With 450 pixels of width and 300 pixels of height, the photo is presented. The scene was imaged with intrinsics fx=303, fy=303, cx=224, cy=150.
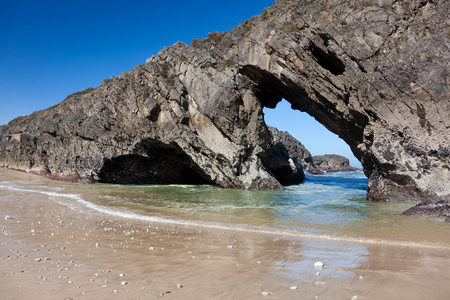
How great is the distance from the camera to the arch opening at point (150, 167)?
30.5m

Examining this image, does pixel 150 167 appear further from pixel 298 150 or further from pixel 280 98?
pixel 298 150

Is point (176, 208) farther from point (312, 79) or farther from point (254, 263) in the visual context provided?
point (312, 79)

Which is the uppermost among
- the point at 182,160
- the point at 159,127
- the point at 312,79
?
the point at 312,79

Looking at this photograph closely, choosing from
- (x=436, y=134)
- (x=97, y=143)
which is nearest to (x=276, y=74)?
(x=436, y=134)

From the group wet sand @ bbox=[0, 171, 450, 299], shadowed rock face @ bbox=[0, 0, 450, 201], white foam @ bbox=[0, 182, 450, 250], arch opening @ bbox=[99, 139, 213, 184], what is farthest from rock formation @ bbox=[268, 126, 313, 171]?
wet sand @ bbox=[0, 171, 450, 299]

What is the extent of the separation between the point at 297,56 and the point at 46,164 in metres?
31.9

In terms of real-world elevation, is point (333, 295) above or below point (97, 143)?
below

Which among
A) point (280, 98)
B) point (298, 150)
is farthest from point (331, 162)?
point (280, 98)

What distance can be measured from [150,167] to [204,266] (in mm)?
26989

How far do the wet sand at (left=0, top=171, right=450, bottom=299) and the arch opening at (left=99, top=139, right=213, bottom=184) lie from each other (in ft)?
69.5

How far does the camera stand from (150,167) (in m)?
31.9

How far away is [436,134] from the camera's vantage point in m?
17.0

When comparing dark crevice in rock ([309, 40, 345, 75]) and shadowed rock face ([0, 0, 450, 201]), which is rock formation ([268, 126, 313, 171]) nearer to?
shadowed rock face ([0, 0, 450, 201])

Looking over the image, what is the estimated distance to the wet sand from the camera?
4664mm
